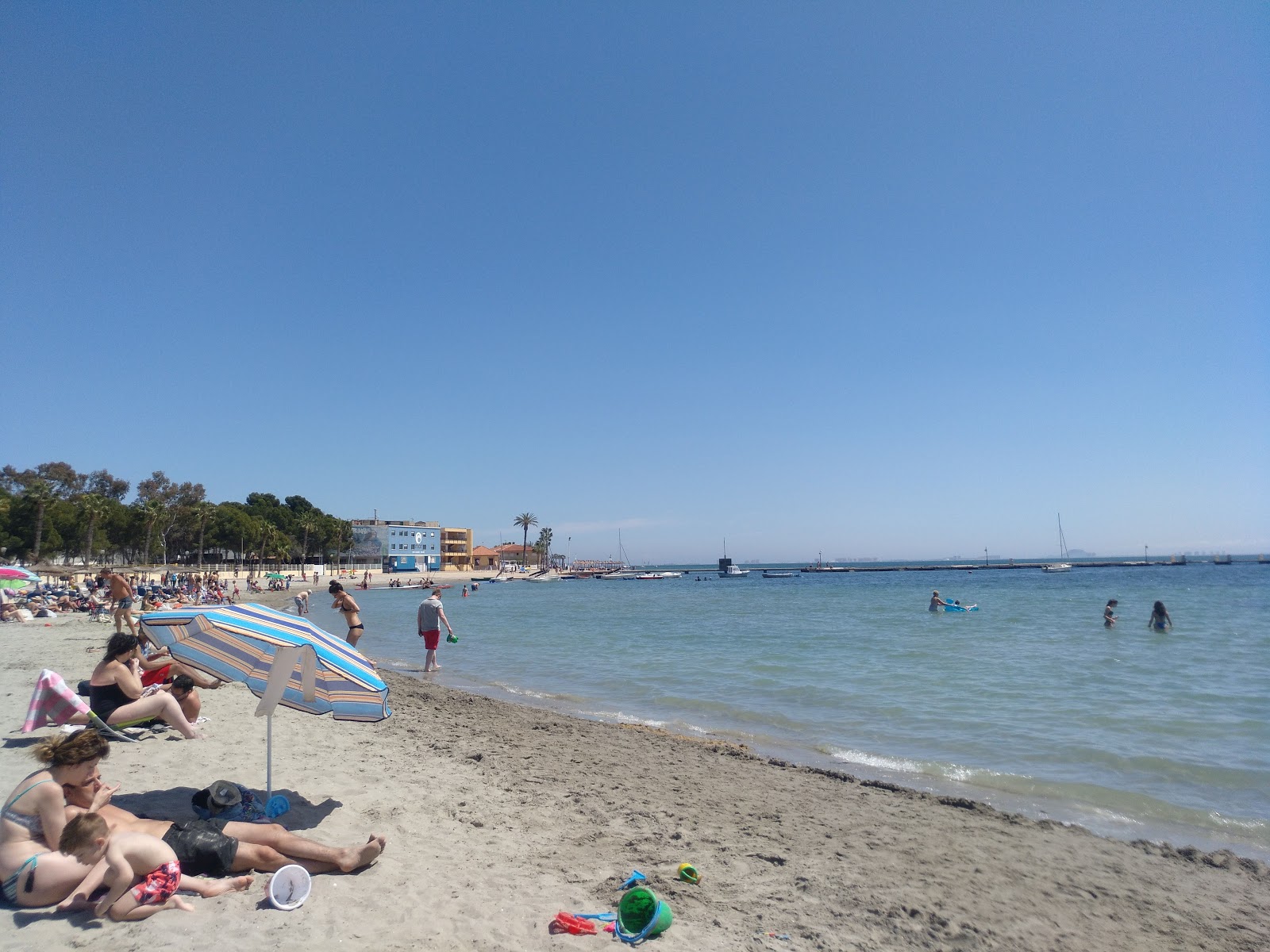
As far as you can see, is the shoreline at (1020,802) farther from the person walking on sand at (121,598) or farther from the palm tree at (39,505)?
the palm tree at (39,505)

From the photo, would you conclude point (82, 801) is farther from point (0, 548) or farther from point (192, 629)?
point (0, 548)

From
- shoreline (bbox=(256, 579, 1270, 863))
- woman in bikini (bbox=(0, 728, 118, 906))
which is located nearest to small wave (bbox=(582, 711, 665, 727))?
shoreline (bbox=(256, 579, 1270, 863))

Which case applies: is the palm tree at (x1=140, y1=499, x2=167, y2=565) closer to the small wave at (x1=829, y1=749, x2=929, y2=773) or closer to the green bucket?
the small wave at (x1=829, y1=749, x2=929, y2=773)

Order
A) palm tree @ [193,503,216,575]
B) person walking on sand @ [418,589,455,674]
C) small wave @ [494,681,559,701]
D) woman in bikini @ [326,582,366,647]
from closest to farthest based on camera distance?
1. woman in bikini @ [326,582,366,647]
2. small wave @ [494,681,559,701]
3. person walking on sand @ [418,589,455,674]
4. palm tree @ [193,503,216,575]

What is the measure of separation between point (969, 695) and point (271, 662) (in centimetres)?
1186

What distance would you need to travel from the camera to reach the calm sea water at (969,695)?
8023 millimetres

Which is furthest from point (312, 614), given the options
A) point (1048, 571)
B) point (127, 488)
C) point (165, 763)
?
point (1048, 571)

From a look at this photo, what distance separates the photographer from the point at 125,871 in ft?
12.9

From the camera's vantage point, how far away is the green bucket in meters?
4.18

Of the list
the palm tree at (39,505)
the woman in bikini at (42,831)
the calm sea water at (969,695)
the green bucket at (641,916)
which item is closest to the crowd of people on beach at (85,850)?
the woman in bikini at (42,831)

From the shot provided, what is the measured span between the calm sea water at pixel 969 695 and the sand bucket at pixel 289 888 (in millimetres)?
6378

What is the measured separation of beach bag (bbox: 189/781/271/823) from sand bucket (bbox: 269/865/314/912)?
1028mm

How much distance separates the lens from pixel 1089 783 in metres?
8.11

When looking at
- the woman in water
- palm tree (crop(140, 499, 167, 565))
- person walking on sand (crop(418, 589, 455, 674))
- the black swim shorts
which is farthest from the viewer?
palm tree (crop(140, 499, 167, 565))
